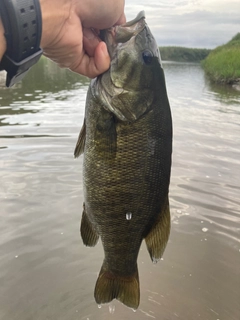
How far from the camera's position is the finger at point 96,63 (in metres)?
2.04

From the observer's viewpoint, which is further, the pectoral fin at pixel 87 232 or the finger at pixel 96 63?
the pectoral fin at pixel 87 232

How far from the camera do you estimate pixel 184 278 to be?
3.68m

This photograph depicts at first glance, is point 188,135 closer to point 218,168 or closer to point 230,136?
point 230,136

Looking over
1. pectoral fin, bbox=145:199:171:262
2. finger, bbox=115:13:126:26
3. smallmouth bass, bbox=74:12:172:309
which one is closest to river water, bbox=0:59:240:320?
pectoral fin, bbox=145:199:171:262

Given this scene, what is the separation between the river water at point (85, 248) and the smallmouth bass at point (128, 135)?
1607mm

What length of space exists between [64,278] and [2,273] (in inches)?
25.6

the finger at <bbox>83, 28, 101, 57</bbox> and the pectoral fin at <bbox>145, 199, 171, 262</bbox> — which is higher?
the finger at <bbox>83, 28, 101, 57</bbox>

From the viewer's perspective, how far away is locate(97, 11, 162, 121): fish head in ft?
6.66

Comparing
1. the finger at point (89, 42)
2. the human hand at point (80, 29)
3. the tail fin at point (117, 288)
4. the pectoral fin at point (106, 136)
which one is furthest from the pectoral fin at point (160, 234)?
the finger at point (89, 42)

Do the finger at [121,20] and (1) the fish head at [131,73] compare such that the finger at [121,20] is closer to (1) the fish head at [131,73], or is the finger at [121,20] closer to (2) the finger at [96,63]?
(1) the fish head at [131,73]

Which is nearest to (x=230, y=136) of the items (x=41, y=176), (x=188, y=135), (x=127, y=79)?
(x=188, y=135)

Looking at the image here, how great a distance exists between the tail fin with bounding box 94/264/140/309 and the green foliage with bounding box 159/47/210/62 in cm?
7789

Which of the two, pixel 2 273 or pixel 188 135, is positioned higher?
pixel 2 273

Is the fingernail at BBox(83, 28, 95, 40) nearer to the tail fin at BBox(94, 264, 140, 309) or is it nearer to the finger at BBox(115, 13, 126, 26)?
the finger at BBox(115, 13, 126, 26)
